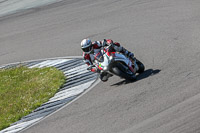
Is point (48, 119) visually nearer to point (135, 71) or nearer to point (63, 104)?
point (63, 104)

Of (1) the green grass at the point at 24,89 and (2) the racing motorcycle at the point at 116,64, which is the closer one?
(2) the racing motorcycle at the point at 116,64

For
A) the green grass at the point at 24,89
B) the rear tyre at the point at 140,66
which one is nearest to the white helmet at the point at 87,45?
the rear tyre at the point at 140,66

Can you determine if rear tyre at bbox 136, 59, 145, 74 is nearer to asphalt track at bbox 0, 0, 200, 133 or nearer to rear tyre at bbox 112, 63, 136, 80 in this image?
asphalt track at bbox 0, 0, 200, 133

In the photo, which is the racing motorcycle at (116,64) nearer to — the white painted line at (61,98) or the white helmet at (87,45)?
the white helmet at (87,45)

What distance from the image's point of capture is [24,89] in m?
14.5

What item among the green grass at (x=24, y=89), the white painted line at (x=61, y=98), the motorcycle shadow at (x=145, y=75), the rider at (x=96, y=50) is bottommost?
the green grass at (x=24, y=89)

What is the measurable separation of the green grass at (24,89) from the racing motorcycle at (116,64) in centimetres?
204

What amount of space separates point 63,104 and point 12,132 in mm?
1606

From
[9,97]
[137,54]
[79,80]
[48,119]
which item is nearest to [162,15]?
[137,54]

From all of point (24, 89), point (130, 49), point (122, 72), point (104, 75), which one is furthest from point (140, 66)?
point (24, 89)

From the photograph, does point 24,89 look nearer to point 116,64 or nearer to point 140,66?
point 116,64

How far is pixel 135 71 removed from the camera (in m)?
12.2

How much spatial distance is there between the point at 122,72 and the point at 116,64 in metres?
0.27

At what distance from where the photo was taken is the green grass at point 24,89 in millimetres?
12641
